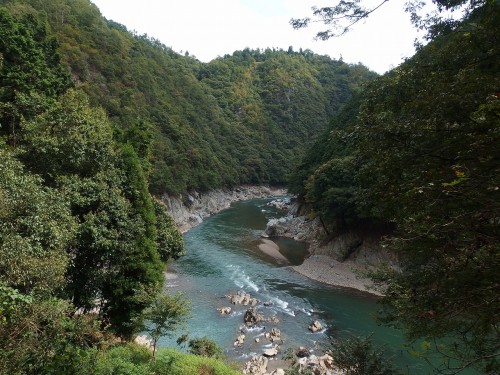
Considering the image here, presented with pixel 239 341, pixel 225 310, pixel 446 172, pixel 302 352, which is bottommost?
pixel 239 341

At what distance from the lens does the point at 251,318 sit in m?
21.8

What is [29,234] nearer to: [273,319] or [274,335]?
[274,335]

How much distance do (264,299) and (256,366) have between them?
808cm

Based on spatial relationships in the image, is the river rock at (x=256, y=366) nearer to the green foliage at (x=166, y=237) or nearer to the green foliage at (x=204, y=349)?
the green foliage at (x=204, y=349)

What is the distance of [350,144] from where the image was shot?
292 inches

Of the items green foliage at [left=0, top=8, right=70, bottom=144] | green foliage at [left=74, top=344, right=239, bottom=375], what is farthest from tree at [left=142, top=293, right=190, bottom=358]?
green foliage at [left=0, top=8, right=70, bottom=144]

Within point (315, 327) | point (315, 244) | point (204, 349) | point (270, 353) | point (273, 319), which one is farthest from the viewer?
point (315, 244)

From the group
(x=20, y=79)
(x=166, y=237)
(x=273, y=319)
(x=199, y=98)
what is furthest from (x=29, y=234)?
(x=199, y=98)

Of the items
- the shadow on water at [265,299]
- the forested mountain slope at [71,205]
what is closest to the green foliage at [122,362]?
the forested mountain slope at [71,205]

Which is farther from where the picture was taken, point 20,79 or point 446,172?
point 20,79

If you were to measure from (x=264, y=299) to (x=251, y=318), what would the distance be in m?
3.51

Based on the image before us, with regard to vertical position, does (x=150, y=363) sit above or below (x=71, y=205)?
below

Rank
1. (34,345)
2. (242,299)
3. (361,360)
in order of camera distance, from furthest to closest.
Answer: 1. (242,299)
2. (361,360)
3. (34,345)

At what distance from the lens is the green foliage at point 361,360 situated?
39.5ft
